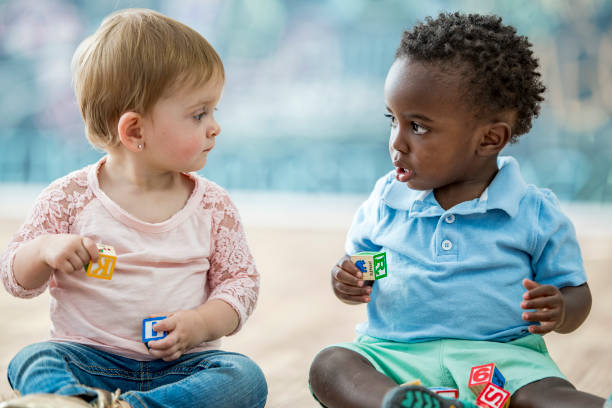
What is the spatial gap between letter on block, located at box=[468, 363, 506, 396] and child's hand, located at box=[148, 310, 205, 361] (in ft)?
1.60

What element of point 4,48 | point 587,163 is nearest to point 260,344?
point 587,163

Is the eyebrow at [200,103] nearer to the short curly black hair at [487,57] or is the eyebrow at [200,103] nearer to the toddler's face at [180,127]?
the toddler's face at [180,127]

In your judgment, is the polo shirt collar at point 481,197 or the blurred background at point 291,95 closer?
the polo shirt collar at point 481,197

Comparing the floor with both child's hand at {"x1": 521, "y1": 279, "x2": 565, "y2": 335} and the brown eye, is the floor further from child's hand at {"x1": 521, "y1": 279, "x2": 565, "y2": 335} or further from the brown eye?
the brown eye

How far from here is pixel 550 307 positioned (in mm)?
1233

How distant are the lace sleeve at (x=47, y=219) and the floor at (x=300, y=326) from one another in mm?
284

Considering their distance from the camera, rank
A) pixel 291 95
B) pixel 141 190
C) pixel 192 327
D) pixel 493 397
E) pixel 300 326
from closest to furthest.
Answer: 1. pixel 493 397
2. pixel 192 327
3. pixel 141 190
4. pixel 300 326
5. pixel 291 95

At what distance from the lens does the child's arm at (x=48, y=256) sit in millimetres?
1226

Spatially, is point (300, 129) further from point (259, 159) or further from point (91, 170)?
point (91, 170)

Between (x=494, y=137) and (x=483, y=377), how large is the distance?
442 millimetres

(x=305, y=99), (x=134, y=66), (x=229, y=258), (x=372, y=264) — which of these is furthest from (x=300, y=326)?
(x=305, y=99)

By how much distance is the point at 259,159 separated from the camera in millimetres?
4199

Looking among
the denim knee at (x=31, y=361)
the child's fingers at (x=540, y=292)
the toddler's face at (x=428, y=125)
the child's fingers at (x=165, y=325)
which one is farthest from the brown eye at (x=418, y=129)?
the denim knee at (x=31, y=361)

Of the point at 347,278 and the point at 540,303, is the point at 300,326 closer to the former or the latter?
the point at 347,278
